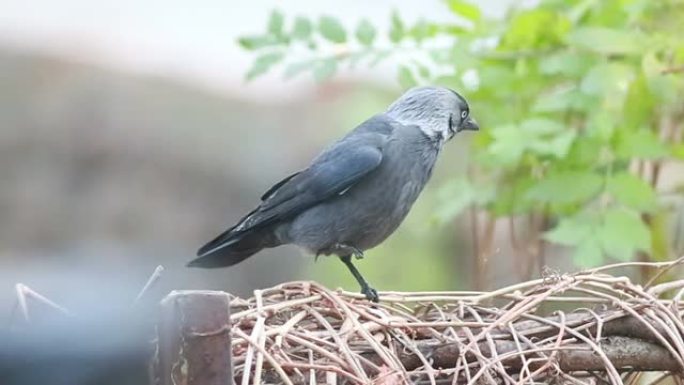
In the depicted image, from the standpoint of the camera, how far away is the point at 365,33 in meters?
2.27

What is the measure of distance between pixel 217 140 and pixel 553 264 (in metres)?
1.79

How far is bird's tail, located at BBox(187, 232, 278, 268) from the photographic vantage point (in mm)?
2021

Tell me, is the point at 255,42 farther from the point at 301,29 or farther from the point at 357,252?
the point at 357,252

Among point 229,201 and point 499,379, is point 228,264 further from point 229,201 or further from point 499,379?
point 229,201

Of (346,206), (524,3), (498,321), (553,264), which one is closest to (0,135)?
(553,264)

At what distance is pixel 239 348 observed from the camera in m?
1.18

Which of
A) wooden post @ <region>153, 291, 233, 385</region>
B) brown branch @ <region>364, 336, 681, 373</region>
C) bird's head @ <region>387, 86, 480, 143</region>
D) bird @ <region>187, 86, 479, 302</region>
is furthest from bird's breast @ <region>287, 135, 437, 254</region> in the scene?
wooden post @ <region>153, 291, 233, 385</region>

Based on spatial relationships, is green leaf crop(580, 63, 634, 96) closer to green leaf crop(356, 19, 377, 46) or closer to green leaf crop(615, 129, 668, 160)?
green leaf crop(615, 129, 668, 160)

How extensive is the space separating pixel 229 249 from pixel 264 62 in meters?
0.39

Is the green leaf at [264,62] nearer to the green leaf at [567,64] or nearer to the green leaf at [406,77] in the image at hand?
the green leaf at [406,77]

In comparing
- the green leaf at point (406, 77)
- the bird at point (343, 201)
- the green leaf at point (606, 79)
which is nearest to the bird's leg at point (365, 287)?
the bird at point (343, 201)

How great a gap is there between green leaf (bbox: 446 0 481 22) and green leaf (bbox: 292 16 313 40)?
1.00 feet

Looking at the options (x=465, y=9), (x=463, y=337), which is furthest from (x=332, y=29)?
(x=463, y=337)

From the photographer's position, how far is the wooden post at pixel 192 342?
1.02m
